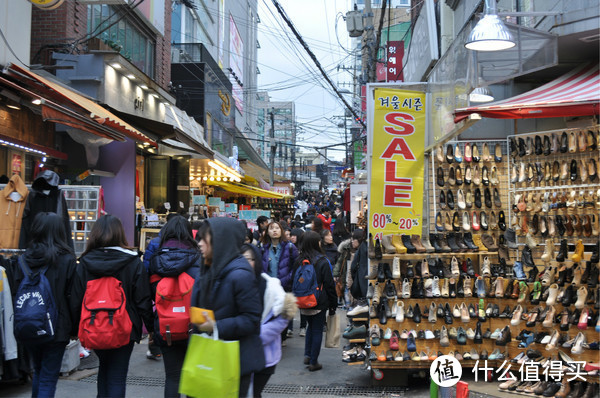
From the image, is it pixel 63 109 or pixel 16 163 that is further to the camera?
pixel 16 163

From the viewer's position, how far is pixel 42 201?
7.12 m

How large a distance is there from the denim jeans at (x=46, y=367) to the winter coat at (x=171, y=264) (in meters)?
0.89

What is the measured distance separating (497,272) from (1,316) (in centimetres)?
576

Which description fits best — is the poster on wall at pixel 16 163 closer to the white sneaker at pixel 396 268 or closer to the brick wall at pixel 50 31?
the brick wall at pixel 50 31

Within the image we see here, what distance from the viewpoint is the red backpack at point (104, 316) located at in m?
4.60

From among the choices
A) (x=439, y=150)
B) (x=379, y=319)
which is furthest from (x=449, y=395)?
(x=439, y=150)

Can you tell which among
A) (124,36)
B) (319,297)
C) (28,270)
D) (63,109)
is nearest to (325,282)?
(319,297)

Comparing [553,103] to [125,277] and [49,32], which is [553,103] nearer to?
[125,277]

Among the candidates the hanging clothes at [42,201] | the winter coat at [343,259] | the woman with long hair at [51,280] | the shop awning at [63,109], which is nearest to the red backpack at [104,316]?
the woman with long hair at [51,280]

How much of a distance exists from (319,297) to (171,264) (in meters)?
3.27

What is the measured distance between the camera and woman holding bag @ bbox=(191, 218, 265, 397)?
11.5 feet

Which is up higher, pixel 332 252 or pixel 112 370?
pixel 332 252

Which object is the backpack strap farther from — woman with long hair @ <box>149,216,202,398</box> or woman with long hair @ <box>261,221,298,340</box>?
woman with long hair @ <box>261,221,298,340</box>

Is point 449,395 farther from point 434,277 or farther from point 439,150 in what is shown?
point 439,150
